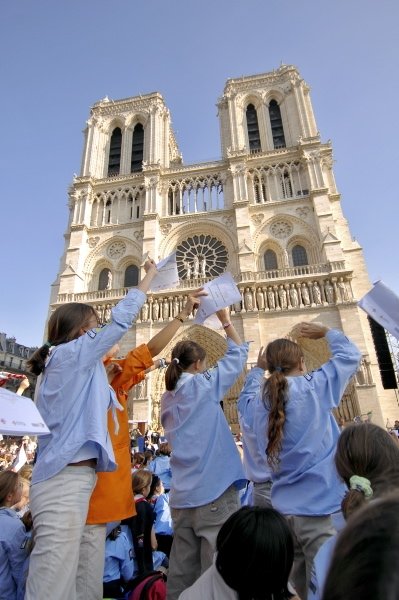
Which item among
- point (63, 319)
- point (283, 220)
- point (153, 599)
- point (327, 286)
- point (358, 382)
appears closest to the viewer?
point (63, 319)

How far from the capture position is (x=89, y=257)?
794 inches

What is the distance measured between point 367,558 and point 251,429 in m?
2.72

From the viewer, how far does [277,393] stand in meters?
2.19

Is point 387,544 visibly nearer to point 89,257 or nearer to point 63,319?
point 63,319

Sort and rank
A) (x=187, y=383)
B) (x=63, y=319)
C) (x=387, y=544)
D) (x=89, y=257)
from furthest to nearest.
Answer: (x=89, y=257)
(x=187, y=383)
(x=63, y=319)
(x=387, y=544)

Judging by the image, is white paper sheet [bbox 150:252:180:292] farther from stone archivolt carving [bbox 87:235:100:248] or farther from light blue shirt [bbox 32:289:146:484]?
stone archivolt carving [bbox 87:235:100:248]

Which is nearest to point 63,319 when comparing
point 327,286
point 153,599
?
point 153,599

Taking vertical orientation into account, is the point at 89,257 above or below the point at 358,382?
above

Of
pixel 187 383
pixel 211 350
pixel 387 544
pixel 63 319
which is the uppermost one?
pixel 211 350

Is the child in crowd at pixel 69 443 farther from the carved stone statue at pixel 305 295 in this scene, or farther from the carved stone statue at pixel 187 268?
the carved stone statue at pixel 187 268

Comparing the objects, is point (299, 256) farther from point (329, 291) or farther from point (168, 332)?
point (168, 332)

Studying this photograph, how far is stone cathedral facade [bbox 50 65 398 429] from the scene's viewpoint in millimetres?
16047

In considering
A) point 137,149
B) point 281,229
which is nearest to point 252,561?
point 281,229

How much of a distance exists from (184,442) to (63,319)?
45.0 inches
